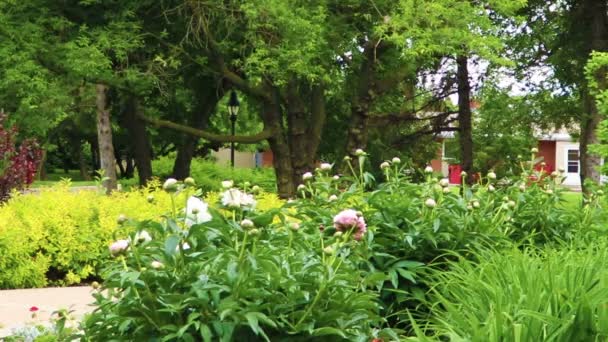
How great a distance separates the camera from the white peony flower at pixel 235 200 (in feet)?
9.57

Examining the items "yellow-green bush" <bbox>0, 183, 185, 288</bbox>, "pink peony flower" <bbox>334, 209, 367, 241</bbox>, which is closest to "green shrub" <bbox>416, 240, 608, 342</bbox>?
"pink peony flower" <bbox>334, 209, 367, 241</bbox>

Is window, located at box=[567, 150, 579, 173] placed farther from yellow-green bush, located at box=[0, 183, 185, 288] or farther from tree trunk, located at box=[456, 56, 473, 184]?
yellow-green bush, located at box=[0, 183, 185, 288]

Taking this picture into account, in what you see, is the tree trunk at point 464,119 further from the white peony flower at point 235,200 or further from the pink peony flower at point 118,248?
the pink peony flower at point 118,248

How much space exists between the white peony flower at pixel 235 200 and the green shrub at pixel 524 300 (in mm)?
887

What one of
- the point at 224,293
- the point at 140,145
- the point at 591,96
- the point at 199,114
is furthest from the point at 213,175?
the point at 224,293

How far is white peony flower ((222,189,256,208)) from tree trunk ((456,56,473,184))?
15.0 meters

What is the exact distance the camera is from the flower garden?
262 centimetres

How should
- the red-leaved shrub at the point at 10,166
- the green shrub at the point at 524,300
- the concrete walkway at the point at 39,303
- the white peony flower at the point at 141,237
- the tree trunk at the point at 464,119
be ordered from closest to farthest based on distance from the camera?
1. the green shrub at the point at 524,300
2. the white peony flower at the point at 141,237
3. the concrete walkway at the point at 39,303
4. the red-leaved shrub at the point at 10,166
5. the tree trunk at the point at 464,119

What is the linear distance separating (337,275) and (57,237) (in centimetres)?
457

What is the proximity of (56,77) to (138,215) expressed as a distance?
6612 mm

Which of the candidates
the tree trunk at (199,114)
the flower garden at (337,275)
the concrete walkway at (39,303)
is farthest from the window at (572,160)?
the flower garden at (337,275)

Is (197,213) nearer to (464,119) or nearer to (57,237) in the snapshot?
(57,237)

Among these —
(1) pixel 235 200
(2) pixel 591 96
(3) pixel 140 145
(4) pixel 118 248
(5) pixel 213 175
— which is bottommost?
(5) pixel 213 175

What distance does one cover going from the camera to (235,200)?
9.68 feet
